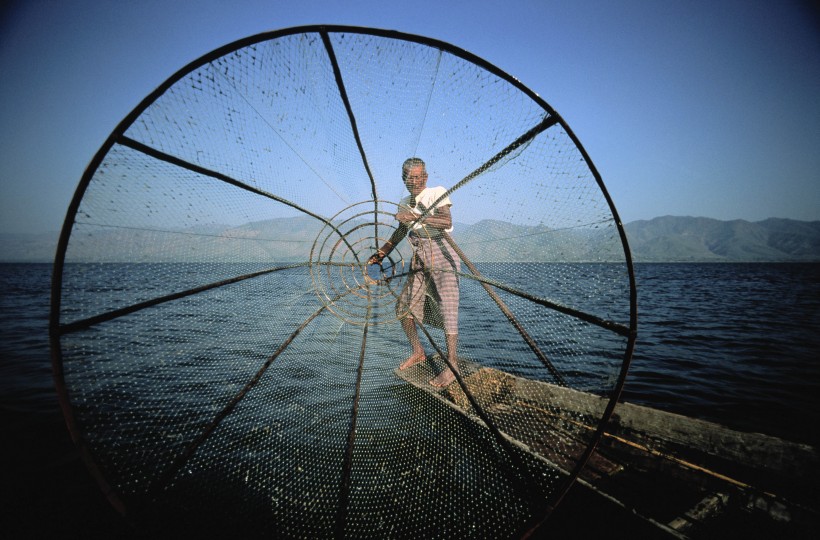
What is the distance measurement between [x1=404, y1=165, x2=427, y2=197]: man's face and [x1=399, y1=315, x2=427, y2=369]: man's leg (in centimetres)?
163

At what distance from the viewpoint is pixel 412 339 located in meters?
4.40

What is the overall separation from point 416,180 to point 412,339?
220 cm

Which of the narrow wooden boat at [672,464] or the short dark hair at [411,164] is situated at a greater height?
the short dark hair at [411,164]

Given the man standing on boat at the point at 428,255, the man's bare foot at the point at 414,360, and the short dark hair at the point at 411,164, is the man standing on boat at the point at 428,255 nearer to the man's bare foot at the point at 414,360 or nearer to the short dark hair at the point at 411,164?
the short dark hair at the point at 411,164

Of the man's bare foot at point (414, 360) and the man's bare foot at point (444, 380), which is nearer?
the man's bare foot at point (444, 380)

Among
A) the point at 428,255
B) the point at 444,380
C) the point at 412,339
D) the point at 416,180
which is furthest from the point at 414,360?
the point at 416,180

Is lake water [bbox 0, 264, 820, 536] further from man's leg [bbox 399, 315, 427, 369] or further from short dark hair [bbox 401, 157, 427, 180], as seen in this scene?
short dark hair [bbox 401, 157, 427, 180]

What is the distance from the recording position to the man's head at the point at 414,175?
134 inches

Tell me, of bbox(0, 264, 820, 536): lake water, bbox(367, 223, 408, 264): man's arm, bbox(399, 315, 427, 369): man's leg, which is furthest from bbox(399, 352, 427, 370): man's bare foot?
bbox(0, 264, 820, 536): lake water

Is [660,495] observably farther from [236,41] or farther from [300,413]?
[236,41]

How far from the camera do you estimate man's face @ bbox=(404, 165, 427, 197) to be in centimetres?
343

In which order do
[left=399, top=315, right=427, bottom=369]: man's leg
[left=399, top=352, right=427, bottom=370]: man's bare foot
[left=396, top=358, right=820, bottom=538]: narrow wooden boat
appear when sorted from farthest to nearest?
[left=399, top=352, right=427, bottom=370]: man's bare foot
[left=399, top=315, right=427, bottom=369]: man's leg
[left=396, top=358, right=820, bottom=538]: narrow wooden boat

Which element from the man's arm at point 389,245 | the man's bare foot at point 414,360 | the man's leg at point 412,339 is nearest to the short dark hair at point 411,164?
the man's arm at point 389,245

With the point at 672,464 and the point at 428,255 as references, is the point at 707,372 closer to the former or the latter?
the point at 672,464
